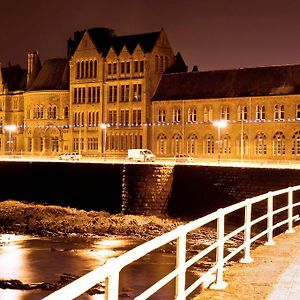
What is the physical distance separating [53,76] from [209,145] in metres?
26.3

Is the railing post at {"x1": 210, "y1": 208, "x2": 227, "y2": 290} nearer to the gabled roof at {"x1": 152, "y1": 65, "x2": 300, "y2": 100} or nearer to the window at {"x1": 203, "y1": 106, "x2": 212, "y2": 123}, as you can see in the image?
the gabled roof at {"x1": 152, "y1": 65, "x2": 300, "y2": 100}

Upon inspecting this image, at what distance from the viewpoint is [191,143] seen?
73.7 m

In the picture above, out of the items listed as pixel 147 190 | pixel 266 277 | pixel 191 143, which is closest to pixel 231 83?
pixel 191 143

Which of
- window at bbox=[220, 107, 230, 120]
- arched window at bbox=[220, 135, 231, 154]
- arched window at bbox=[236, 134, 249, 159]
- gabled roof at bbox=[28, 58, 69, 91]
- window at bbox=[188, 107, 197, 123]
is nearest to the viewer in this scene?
arched window at bbox=[236, 134, 249, 159]

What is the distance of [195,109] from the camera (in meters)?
73.5

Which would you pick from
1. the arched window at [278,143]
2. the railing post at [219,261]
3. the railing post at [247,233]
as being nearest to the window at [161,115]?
the arched window at [278,143]

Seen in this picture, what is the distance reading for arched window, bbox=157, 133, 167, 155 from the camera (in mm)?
75438

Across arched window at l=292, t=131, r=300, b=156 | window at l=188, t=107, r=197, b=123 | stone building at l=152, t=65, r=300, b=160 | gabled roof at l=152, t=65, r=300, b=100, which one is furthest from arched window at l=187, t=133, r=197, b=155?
arched window at l=292, t=131, r=300, b=156

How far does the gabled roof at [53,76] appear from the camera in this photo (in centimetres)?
8638

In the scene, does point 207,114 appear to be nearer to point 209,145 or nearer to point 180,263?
point 209,145

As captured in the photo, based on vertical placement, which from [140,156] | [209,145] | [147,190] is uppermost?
[209,145]

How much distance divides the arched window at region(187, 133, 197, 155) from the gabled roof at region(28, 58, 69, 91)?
19.8 meters

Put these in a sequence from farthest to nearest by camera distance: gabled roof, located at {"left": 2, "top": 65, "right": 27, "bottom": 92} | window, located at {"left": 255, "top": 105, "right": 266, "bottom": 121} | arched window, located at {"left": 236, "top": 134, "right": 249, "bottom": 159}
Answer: gabled roof, located at {"left": 2, "top": 65, "right": 27, "bottom": 92}, arched window, located at {"left": 236, "top": 134, "right": 249, "bottom": 159}, window, located at {"left": 255, "top": 105, "right": 266, "bottom": 121}

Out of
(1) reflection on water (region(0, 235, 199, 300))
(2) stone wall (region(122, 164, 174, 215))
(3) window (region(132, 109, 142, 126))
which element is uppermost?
(3) window (region(132, 109, 142, 126))
